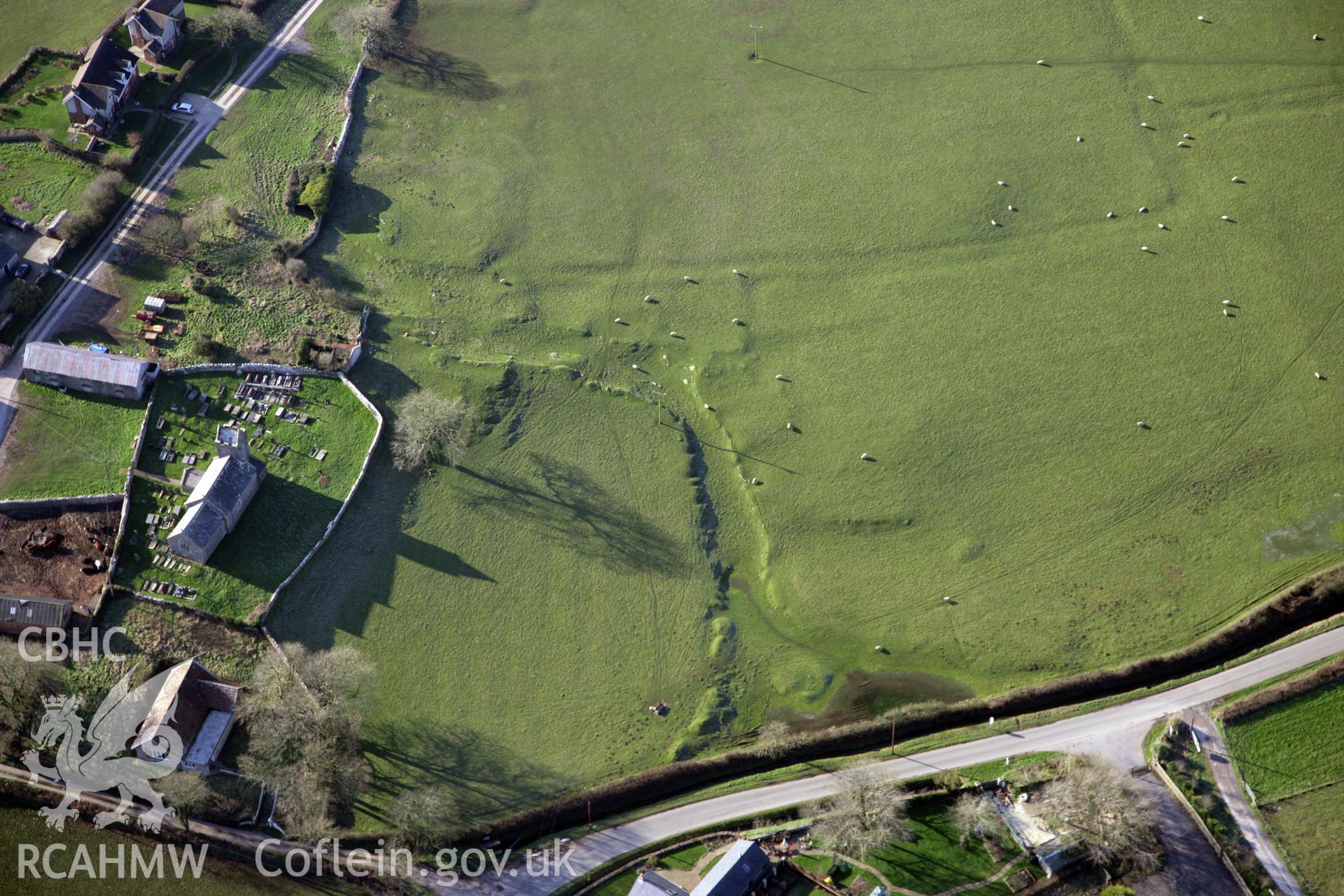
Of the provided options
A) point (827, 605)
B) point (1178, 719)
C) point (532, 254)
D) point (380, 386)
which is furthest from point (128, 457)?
point (1178, 719)

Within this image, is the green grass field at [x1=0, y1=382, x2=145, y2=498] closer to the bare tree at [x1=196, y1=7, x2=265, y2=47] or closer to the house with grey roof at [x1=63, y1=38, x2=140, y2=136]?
the house with grey roof at [x1=63, y1=38, x2=140, y2=136]

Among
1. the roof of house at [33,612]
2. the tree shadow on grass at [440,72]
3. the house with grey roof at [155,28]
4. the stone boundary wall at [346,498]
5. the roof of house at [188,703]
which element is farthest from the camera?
the tree shadow on grass at [440,72]

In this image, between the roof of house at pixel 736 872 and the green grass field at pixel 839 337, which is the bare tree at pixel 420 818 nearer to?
the green grass field at pixel 839 337

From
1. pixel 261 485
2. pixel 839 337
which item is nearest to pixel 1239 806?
pixel 839 337

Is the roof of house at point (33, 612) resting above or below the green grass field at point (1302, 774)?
below

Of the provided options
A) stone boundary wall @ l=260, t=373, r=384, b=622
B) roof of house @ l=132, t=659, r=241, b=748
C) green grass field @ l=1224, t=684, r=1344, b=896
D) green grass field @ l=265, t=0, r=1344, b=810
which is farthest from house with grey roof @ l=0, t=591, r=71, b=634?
green grass field @ l=1224, t=684, r=1344, b=896

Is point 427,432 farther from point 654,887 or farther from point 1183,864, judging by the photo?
point 1183,864

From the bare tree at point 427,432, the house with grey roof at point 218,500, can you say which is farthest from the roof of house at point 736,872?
the house with grey roof at point 218,500
